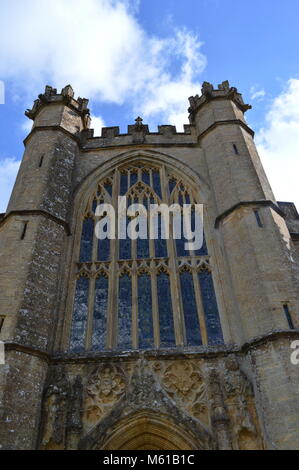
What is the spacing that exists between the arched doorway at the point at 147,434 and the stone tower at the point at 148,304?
2 cm

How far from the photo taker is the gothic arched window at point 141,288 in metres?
8.18

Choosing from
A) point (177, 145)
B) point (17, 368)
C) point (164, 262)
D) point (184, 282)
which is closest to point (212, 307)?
point (184, 282)

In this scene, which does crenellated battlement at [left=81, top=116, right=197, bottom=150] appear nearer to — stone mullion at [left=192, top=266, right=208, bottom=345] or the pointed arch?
the pointed arch

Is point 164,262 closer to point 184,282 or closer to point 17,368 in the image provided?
point 184,282

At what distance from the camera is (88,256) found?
31.8 ft

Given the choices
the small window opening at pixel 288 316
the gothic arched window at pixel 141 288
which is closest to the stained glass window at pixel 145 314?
the gothic arched window at pixel 141 288

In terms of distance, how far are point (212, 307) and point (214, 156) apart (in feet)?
13.5

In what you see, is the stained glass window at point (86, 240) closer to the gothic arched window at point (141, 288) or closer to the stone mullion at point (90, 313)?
the gothic arched window at point (141, 288)

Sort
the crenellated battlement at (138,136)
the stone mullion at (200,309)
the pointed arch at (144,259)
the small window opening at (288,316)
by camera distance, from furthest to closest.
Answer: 1. the crenellated battlement at (138,136)
2. the pointed arch at (144,259)
3. the stone mullion at (200,309)
4. the small window opening at (288,316)

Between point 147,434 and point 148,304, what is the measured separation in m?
2.52

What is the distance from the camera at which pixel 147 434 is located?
6.96 meters

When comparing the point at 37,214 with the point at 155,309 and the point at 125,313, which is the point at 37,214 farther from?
the point at 155,309

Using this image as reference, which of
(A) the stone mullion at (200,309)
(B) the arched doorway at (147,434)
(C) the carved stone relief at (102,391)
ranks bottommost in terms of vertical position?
(B) the arched doorway at (147,434)

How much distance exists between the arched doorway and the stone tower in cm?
2
